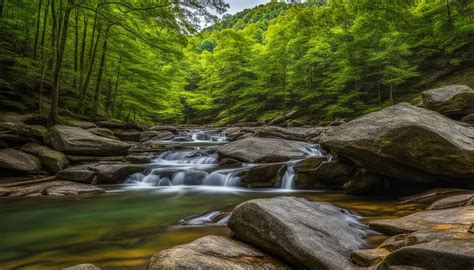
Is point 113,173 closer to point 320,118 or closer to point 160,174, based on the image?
point 160,174

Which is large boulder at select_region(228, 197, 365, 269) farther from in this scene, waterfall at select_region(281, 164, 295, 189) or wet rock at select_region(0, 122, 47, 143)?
wet rock at select_region(0, 122, 47, 143)

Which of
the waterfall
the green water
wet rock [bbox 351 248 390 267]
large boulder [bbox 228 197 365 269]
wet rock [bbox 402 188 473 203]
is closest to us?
wet rock [bbox 351 248 390 267]

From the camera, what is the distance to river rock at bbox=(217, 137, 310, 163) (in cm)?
1001

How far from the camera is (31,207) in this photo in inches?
274

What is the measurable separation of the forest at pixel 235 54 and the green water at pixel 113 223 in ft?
12.9

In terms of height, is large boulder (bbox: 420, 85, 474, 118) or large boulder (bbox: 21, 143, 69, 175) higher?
large boulder (bbox: 420, 85, 474, 118)

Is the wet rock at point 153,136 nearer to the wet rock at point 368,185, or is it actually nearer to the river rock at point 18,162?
the river rock at point 18,162

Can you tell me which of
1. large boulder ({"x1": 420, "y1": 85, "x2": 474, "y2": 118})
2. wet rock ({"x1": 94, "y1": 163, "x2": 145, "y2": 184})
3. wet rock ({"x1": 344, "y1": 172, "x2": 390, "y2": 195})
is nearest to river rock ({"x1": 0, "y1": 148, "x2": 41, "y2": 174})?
wet rock ({"x1": 94, "y1": 163, "x2": 145, "y2": 184})

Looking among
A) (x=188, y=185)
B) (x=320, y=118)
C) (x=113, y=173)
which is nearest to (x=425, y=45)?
(x=320, y=118)

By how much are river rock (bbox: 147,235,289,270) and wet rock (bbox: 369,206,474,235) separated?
70.1 inches

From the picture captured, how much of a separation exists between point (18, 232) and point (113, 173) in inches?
176

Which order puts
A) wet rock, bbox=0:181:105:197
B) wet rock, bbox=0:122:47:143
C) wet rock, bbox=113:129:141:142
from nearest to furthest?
wet rock, bbox=0:181:105:197 → wet rock, bbox=0:122:47:143 → wet rock, bbox=113:129:141:142

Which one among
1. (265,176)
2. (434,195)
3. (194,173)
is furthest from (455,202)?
(194,173)

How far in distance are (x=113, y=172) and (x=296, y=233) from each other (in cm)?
787
